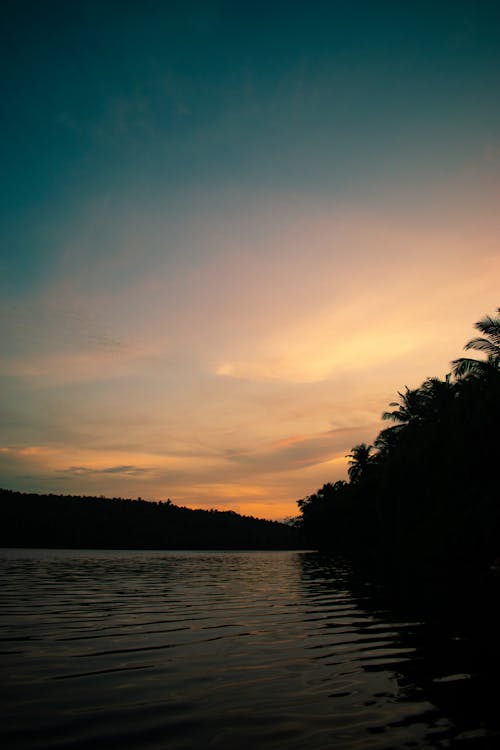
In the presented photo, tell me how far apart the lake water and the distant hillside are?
14359 centimetres

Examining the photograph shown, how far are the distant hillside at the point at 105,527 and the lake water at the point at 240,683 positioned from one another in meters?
144

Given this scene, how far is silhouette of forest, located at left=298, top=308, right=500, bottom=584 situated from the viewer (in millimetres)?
27656

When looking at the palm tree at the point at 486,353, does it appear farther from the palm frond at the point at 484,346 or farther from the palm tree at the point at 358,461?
the palm tree at the point at 358,461

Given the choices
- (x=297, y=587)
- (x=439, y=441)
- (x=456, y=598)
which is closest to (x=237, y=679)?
(x=456, y=598)

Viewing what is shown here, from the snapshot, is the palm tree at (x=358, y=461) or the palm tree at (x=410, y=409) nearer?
the palm tree at (x=410, y=409)

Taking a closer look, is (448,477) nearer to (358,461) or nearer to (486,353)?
(486,353)

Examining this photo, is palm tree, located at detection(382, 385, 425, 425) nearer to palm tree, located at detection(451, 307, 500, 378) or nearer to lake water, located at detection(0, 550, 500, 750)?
palm tree, located at detection(451, 307, 500, 378)

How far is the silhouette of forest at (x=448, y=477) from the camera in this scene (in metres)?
27.7

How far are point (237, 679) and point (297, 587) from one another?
664 inches

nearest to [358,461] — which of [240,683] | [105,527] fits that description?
[240,683]

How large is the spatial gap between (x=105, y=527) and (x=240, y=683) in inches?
6497

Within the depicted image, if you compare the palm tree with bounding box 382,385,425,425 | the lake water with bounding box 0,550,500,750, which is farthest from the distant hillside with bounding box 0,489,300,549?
the lake water with bounding box 0,550,500,750

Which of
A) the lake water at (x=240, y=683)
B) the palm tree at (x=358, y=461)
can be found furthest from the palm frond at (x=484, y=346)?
the palm tree at (x=358, y=461)

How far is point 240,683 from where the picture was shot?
6824 mm
